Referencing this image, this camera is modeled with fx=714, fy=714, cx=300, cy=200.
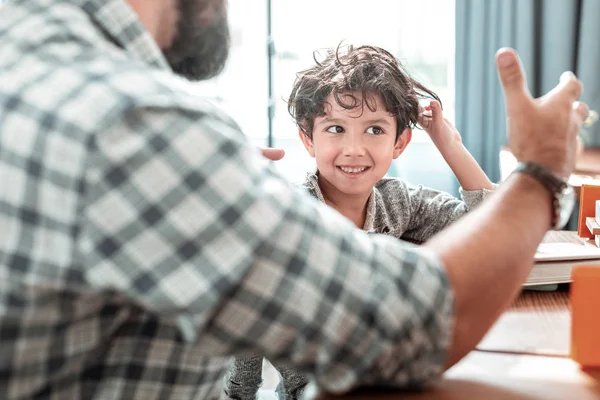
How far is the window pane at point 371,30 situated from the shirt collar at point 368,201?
6.70 feet

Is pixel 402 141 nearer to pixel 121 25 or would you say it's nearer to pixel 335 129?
pixel 335 129

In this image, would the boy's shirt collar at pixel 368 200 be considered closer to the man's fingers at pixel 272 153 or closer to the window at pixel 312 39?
the man's fingers at pixel 272 153

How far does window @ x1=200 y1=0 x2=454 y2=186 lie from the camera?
3723 mm

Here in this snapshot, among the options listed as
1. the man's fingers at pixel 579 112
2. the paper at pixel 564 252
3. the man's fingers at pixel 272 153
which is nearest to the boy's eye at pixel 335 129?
the man's fingers at pixel 272 153

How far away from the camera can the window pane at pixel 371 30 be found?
3719 millimetres

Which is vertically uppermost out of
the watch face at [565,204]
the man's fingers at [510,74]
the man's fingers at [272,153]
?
the man's fingers at [510,74]

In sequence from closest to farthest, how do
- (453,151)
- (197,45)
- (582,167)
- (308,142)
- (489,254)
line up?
1. (489,254)
2. (197,45)
3. (453,151)
4. (308,142)
5. (582,167)

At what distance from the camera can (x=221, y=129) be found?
0.64 m

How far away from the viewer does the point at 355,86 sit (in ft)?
5.47

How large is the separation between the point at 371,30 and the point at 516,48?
0.74 metres

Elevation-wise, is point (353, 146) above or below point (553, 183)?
below

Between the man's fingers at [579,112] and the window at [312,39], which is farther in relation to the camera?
the window at [312,39]

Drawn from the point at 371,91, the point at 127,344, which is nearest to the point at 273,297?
the point at 127,344

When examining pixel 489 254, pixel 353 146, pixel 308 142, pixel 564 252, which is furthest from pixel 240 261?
pixel 308 142
